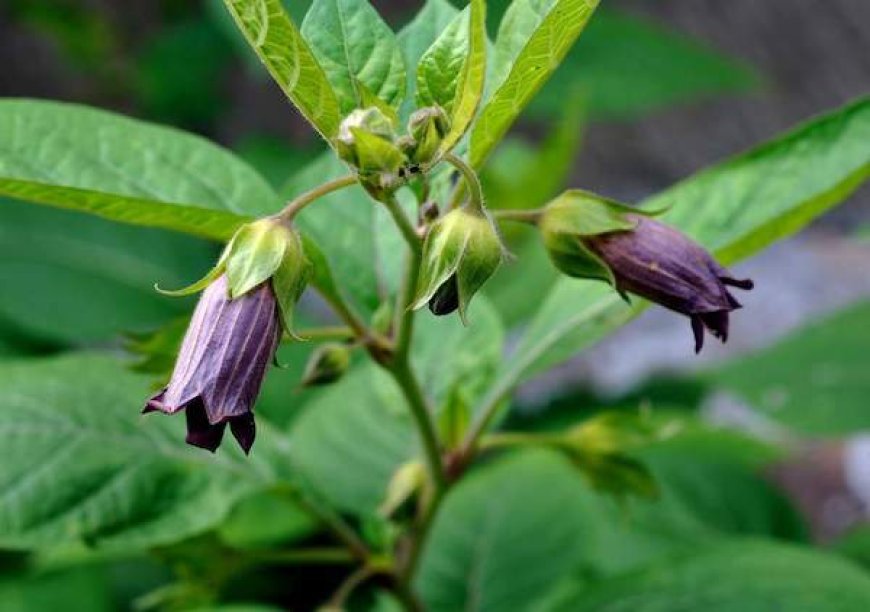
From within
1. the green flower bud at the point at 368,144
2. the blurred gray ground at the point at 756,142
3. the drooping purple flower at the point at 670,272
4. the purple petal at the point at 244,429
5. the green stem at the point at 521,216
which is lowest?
the blurred gray ground at the point at 756,142

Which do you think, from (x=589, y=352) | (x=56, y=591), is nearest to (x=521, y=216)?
(x=56, y=591)

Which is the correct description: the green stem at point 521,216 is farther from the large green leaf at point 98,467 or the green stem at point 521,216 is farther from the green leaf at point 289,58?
the large green leaf at point 98,467

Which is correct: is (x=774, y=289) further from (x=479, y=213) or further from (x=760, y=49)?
(x=479, y=213)

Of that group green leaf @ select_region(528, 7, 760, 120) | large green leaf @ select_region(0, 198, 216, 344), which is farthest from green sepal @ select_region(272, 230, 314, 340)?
green leaf @ select_region(528, 7, 760, 120)

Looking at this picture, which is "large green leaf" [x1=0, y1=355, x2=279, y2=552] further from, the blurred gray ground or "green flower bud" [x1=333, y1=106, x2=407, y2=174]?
the blurred gray ground

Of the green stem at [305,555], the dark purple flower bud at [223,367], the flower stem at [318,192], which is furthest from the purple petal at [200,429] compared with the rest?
the green stem at [305,555]

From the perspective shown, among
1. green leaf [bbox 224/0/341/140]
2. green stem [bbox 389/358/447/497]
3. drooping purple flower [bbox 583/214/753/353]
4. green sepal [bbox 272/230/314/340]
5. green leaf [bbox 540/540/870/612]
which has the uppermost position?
green leaf [bbox 224/0/341/140]

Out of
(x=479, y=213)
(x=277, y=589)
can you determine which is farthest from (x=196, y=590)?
(x=277, y=589)
